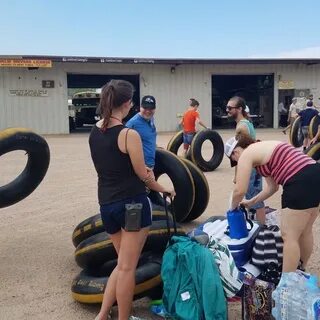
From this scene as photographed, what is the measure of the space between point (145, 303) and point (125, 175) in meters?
1.47

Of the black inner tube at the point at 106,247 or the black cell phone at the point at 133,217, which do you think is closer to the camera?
the black cell phone at the point at 133,217

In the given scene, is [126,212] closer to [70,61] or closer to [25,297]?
[25,297]

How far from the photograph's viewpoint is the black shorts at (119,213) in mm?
3451

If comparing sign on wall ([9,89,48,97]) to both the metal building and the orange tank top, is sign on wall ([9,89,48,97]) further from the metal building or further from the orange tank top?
the orange tank top

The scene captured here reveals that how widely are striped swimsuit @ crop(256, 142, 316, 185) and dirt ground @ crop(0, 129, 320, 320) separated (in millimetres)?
1246

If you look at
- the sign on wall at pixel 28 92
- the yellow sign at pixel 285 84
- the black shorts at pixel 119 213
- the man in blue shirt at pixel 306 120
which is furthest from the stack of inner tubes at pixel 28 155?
the yellow sign at pixel 285 84

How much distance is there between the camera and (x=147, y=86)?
27.8 m

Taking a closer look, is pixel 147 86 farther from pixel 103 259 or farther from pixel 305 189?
pixel 305 189

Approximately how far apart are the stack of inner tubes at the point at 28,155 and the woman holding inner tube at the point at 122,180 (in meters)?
2.39

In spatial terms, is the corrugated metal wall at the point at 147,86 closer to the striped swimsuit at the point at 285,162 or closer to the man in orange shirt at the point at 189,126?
the man in orange shirt at the point at 189,126

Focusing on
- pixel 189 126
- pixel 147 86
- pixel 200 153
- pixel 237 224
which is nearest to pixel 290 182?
pixel 237 224

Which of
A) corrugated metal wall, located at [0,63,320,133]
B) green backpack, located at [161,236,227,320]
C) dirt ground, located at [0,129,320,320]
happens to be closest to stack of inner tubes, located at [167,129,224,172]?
dirt ground, located at [0,129,320,320]

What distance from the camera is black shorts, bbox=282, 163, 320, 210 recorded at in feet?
12.1

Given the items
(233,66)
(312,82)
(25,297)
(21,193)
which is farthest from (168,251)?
(312,82)
